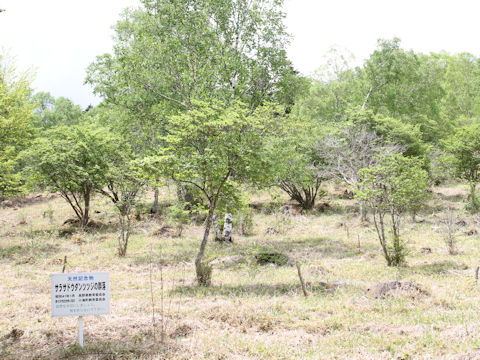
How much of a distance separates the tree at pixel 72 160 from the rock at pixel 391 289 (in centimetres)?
1419

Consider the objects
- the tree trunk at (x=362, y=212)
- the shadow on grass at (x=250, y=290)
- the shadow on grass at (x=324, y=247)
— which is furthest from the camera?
the tree trunk at (x=362, y=212)

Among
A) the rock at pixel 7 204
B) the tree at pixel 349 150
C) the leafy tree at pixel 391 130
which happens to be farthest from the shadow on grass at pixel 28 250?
the leafy tree at pixel 391 130

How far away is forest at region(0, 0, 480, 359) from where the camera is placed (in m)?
5.75

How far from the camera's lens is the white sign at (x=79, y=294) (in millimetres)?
5043

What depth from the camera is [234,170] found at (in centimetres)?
974

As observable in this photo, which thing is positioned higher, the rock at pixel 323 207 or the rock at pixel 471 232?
the rock at pixel 323 207

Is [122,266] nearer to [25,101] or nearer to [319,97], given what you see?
[25,101]

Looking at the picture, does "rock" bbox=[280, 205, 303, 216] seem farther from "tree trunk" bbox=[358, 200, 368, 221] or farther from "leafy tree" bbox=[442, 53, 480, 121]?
"leafy tree" bbox=[442, 53, 480, 121]

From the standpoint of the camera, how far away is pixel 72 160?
58.1 feet

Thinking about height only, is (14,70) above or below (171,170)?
above

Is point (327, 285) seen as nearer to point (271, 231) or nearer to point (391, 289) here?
point (391, 289)

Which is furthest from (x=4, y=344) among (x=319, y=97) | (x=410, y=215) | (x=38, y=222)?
(x=319, y=97)

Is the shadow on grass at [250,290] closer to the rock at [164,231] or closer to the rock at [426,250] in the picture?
the rock at [426,250]

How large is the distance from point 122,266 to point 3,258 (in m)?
5.06
